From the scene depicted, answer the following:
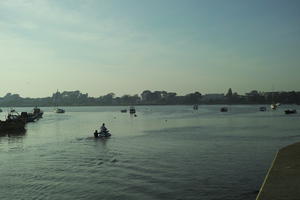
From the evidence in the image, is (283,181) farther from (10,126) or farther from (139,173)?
(10,126)

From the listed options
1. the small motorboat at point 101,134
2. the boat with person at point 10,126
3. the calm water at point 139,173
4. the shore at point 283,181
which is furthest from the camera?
the boat with person at point 10,126

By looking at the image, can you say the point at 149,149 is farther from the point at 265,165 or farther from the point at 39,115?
the point at 39,115

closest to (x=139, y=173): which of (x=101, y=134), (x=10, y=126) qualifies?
(x=101, y=134)

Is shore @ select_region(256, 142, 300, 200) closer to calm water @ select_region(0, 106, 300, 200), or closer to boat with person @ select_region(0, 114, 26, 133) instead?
calm water @ select_region(0, 106, 300, 200)

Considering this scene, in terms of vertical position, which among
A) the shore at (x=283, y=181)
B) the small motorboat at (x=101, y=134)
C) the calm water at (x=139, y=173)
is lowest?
the calm water at (x=139, y=173)

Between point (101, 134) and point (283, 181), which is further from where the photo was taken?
point (101, 134)

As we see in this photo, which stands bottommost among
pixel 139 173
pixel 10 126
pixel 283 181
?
pixel 139 173

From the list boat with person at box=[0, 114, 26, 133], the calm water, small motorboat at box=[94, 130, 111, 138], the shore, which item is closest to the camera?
the shore

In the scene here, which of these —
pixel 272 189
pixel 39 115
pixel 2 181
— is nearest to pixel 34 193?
pixel 2 181

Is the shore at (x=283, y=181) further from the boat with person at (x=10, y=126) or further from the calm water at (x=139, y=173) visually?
the boat with person at (x=10, y=126)

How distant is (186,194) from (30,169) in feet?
56.4

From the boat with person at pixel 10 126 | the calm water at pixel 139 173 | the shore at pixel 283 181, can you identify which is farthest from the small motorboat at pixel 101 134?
the shore at pixel 283 181

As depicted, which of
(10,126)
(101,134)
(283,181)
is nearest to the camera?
(283,181)

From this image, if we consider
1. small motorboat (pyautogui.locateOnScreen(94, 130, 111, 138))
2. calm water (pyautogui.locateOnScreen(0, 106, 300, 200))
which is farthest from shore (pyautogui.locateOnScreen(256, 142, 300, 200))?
small motorboat (pyautogui.locateOnScreen(94, 130, 111, 138))
